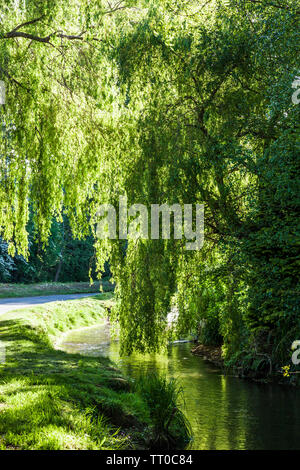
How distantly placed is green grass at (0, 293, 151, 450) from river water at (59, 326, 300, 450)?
42.4 inches

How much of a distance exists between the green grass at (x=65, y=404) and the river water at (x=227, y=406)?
1.08 meters

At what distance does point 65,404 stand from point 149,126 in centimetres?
419

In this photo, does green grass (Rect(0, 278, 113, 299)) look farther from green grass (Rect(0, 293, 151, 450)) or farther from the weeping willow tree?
the weeping willow tree

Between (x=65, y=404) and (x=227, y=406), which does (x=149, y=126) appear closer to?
(x=65, y=404)

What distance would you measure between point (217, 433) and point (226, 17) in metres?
6.20

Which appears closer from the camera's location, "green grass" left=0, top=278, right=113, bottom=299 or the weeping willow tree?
the weeping willow tree

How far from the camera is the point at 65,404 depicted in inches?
254

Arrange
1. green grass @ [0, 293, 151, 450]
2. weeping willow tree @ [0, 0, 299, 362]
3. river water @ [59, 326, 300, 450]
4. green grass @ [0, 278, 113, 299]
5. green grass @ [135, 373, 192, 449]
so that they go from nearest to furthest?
green grass @ [0, 293, 151, 450]
green grass @ [135, 373, 192, 449]
river water @ [59, 326, 300, 450]
weeping willow tree @ [0, 0, 299, 362]
green grass @ [0, 278, 113, 299]

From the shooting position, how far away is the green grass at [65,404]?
217 inches

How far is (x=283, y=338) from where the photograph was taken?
419 inches

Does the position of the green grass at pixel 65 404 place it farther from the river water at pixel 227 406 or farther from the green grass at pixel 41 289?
the green grass at pixel 41 289

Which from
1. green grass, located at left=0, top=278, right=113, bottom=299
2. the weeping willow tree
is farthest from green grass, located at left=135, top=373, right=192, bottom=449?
green grass, located at left=0, top=278, right=113, bottom=299

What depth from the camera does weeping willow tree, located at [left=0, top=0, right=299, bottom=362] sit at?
25.9 ft

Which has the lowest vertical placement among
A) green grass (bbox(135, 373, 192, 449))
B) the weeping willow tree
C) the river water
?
the river water
